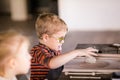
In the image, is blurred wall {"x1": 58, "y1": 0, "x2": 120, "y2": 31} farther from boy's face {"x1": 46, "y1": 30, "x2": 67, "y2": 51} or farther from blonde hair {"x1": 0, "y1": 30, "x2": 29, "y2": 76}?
blonde hair {"x1": 0, "y1": 30, "x2": 29, "y2": 76}

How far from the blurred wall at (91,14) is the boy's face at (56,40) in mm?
965

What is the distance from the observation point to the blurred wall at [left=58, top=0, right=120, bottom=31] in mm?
2400

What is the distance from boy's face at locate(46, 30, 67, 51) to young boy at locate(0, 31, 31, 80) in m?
0.47

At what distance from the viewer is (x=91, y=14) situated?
7.98 ft

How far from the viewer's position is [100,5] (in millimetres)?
2406

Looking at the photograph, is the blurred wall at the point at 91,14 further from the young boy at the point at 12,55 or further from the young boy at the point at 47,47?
the young boy at the point at 12,55

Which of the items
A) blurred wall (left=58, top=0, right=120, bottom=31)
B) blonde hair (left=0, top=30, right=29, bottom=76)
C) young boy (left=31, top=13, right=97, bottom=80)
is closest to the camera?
blonde hair (left=0, top=30, right=29, bottom=76)

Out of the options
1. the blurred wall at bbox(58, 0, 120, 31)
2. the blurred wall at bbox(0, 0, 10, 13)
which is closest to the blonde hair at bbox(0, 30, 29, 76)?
the blurred wall at bbox(58, 0, 120, 31)

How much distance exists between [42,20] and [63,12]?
0.93 metres

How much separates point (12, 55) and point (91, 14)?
1.54 metres

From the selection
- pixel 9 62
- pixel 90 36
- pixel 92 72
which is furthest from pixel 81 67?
pixel 90 36

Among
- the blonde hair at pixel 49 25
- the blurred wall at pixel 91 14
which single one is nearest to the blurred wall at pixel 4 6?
the blurred wall at pixel 91 14

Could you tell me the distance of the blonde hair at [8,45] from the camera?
3.12 feet

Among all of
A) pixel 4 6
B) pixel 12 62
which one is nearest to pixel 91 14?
pixel 12 62
